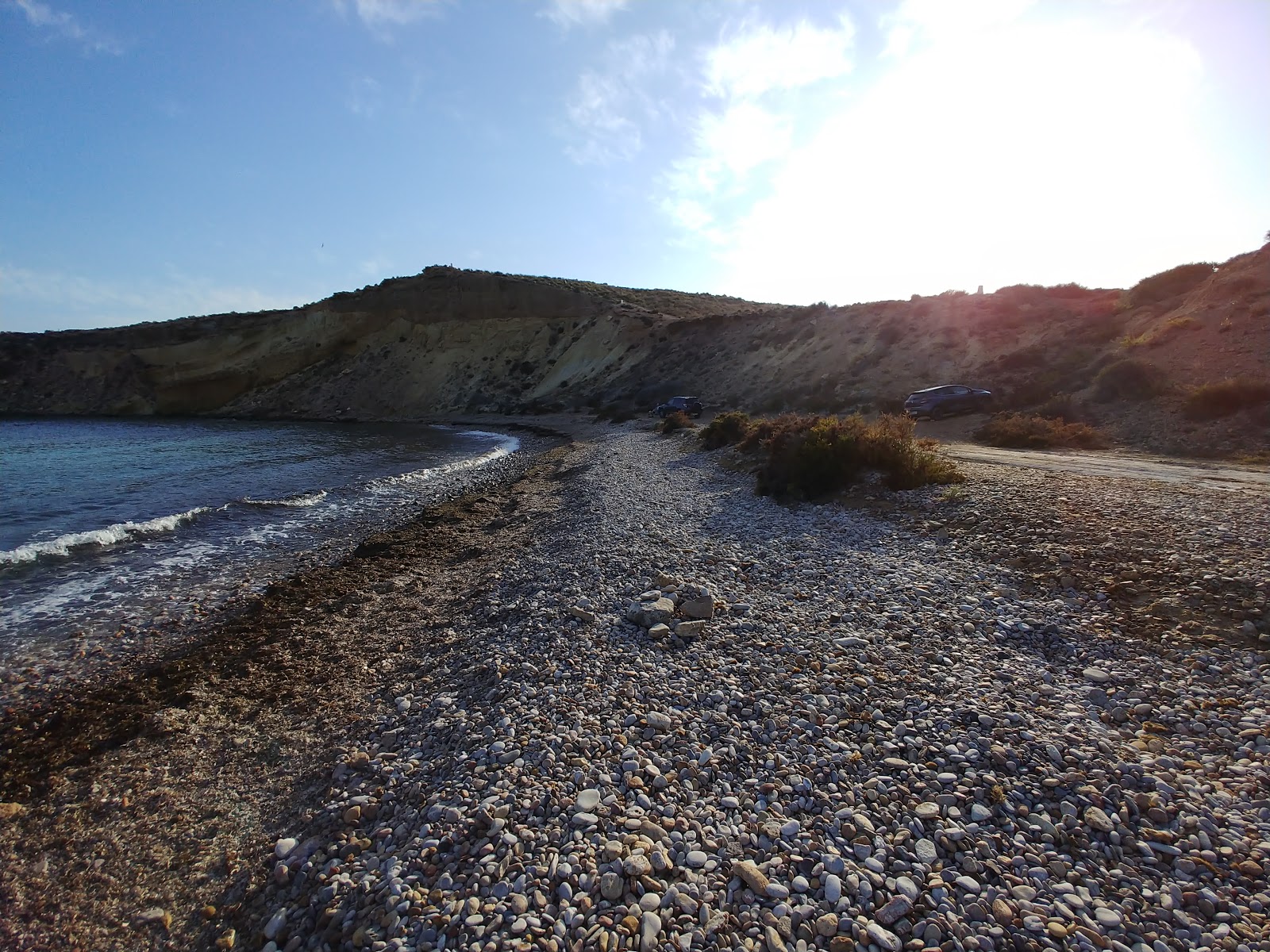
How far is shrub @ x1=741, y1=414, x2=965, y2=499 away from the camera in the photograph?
1440cm

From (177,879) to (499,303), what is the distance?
240ft

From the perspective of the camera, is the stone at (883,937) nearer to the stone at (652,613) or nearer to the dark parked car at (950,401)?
the stone at (652,613)

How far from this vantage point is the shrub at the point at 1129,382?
23.4m

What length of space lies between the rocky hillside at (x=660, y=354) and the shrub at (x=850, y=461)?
10531 millimetres

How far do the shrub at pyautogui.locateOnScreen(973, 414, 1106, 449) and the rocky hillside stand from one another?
1452 millimetres

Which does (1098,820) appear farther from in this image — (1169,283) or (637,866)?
(1169,283)

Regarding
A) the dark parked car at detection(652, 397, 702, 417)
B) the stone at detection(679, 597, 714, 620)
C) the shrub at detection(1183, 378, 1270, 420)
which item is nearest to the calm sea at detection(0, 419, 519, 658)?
the stone at detection(679, 597, 714, 620)

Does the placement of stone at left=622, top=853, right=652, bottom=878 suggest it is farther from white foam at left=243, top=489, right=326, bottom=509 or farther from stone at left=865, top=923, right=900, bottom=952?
white foam at left=243, top=489, right=326, bottom=509

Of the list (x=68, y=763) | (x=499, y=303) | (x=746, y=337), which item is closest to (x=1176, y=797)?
(x=68, y=763)

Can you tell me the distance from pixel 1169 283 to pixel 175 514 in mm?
48035

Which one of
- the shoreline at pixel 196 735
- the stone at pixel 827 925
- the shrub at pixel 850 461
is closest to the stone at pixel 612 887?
the stone at pixel 827 925

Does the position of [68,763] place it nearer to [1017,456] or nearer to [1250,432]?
[1017,456]

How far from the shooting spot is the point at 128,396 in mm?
71438

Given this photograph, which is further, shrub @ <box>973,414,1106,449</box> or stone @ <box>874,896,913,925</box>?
shrub @ <box>973,414,1106,449</box>
